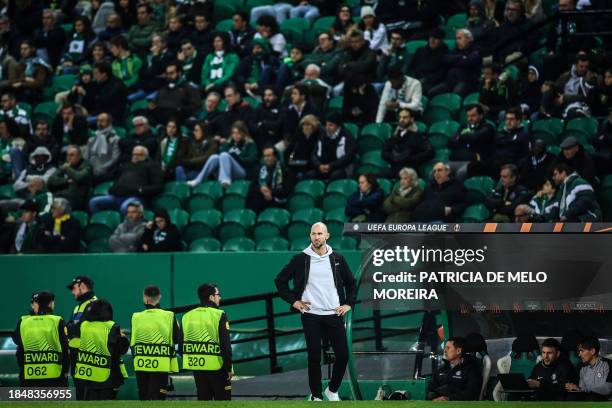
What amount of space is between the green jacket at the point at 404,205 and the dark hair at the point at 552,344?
489 centimetres

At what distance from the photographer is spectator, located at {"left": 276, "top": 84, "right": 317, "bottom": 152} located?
1869cm

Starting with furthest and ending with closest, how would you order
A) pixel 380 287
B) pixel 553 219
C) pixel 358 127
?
1. pixel 358 127
2. pixel 553 219
3. pixel 380 287

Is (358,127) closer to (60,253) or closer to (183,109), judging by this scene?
(183,109)

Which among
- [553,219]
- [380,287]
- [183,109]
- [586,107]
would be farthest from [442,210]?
[183,109]

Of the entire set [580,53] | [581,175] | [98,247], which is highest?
[580,53]

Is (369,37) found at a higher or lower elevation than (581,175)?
higher

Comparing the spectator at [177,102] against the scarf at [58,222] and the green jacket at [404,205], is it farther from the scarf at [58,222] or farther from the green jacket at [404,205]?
the green jacket at [404,205]

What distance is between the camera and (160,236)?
17234mm

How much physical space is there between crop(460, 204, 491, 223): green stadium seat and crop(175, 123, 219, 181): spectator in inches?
176

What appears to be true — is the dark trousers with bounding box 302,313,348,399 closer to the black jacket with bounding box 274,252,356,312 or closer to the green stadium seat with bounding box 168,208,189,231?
the black jacket with bounding box 274,252,356,312

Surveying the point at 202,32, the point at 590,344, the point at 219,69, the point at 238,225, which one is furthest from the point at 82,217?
the point at 590,344

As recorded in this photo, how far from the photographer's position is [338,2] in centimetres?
2216

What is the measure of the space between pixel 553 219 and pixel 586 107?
2.81 meters

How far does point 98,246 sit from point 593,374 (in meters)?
8.79
